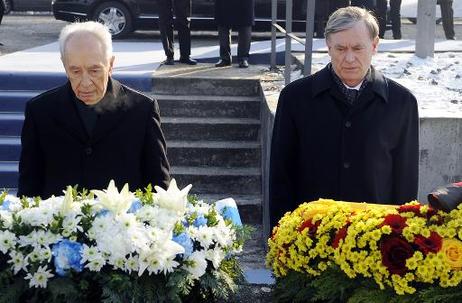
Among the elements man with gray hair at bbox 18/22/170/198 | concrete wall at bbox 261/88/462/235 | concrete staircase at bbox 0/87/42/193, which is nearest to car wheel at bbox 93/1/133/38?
concrete staircase at bbox 0/87/42/193

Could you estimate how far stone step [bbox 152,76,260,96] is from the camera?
815cm

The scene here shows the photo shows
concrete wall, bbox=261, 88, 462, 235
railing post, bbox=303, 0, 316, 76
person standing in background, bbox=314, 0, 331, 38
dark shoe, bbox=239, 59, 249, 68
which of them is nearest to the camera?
concrete wall, bbox=261, 88, 462, 235

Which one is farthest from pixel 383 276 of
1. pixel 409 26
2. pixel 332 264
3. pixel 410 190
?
pixel 409 26

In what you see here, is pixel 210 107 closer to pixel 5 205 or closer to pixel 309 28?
pixel 309 28

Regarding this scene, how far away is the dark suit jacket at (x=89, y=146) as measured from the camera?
329 centimetres

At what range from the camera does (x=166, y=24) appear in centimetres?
972

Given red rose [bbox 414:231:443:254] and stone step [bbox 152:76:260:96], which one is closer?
red rose [bbox 414:231:443:254]

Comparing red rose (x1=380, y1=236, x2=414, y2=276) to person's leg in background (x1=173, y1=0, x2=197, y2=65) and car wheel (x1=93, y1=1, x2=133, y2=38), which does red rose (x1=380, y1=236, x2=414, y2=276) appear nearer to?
person's leg in background (x1=173, y1=0, x2=197, y2=65)

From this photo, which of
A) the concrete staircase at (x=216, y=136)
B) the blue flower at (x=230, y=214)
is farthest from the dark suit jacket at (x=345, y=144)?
the concrete staircase at (x=216, y=136)

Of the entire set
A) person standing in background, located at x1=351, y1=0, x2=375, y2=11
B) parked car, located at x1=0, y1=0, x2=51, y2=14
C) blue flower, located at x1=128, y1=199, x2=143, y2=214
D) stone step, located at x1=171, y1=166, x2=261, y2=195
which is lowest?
stone step, located at x1=171, y1=166, x2=261, y2=195

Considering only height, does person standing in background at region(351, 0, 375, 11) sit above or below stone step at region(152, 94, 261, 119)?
above

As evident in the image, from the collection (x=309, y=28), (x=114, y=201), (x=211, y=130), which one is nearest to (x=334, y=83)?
(x=114, y=201)

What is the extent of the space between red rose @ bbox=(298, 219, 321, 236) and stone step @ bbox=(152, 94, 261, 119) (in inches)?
207

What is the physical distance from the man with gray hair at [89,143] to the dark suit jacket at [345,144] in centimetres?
49
